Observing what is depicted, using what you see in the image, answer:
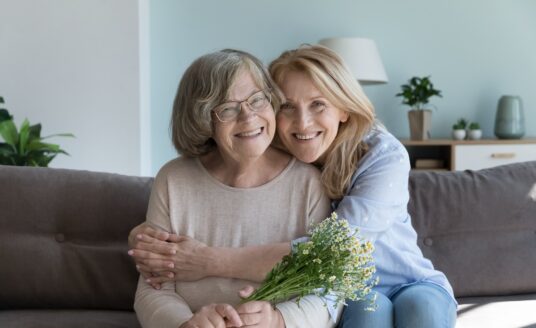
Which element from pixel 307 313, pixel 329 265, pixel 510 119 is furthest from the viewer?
pixel 510 119

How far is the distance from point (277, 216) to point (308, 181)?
0.42 feet

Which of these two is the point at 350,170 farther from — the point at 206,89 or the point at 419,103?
the point at 419,103

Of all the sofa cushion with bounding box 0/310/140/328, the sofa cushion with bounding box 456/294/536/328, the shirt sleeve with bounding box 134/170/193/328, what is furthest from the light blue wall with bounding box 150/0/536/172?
the shirt sleeve with bounding box 134/170/193/328

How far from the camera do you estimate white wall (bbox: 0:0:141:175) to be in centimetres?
475

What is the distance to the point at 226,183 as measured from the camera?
2.01 m

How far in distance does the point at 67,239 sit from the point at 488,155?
3.63 metres

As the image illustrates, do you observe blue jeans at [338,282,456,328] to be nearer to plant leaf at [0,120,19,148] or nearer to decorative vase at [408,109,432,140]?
plant leaf at [0,120,19,148]

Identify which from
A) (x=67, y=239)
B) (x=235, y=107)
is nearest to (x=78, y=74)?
(x=67, y=239)

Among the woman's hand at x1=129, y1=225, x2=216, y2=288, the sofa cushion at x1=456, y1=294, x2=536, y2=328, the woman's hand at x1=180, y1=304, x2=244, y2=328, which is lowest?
the sofa cushion at x1=456, y1=294, x2=536, y2=328

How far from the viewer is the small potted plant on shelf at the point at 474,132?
5422mm

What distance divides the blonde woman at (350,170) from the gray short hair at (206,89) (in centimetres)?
9

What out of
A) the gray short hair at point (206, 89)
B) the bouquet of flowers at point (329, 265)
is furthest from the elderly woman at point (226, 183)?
the bouquet of flowers at point (329, 265)

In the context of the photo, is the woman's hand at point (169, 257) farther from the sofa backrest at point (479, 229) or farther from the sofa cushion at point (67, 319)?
the sofa backrest at point (479, 229)

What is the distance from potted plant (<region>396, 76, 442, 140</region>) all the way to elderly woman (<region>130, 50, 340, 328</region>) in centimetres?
349
